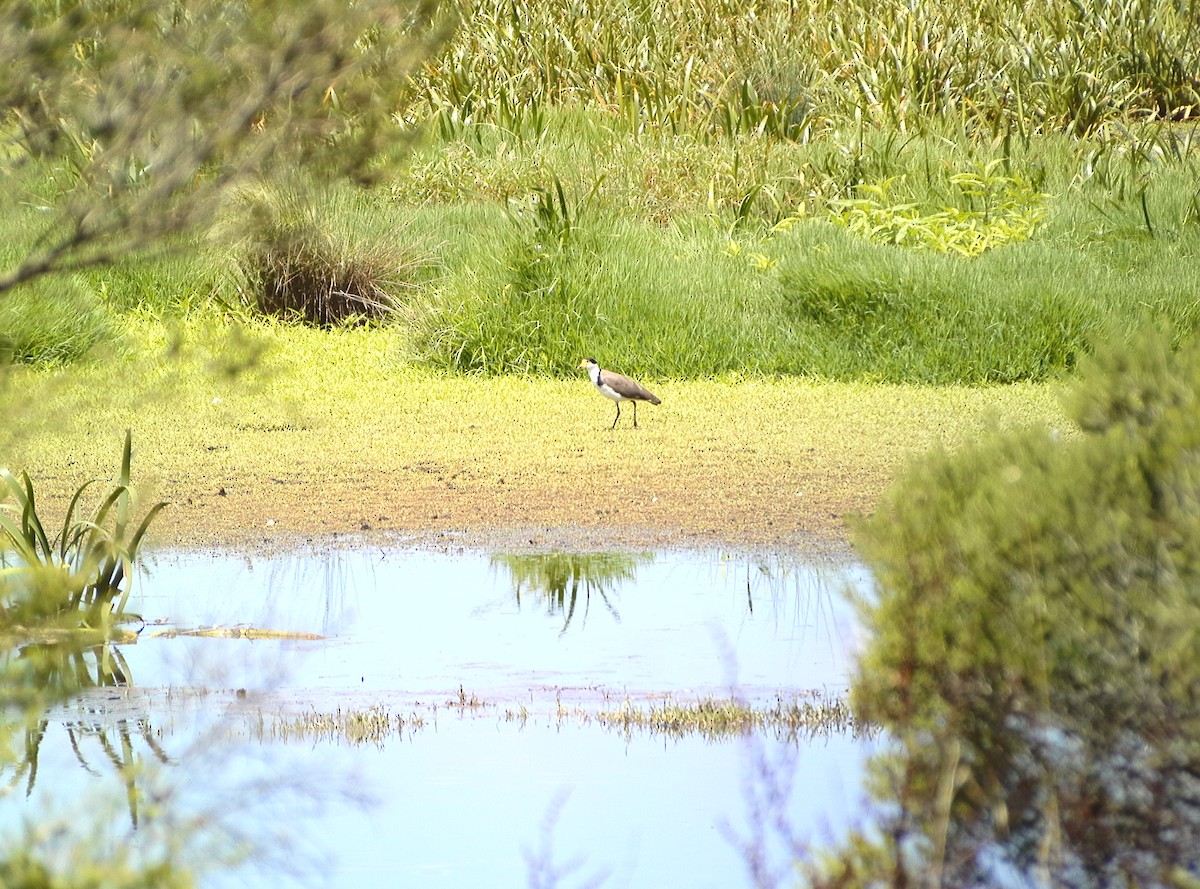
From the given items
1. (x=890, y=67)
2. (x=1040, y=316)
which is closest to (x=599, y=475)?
(x=1040, y=316)

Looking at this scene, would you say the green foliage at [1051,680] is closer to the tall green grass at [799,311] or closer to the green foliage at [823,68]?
the tall green grass at [799,311]

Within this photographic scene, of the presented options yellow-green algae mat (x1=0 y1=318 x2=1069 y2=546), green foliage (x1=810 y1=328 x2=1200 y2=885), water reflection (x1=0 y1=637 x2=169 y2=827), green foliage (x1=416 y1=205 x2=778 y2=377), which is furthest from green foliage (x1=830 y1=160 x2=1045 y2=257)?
green foliage (x1=810 y1=328 x2=1200 y2=885)

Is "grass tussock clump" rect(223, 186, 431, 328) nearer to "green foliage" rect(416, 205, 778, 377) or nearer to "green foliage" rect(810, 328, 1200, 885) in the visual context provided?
"green foliage" rect(416, 205, 778, 377)

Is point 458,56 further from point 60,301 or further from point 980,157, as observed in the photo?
point 60,301

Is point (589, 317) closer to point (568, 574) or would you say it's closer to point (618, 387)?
point (618, 387)

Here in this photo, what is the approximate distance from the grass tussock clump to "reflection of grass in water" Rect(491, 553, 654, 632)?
7977mm

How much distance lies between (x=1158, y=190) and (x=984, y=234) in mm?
1797

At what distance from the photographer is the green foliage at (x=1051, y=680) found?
3588mm

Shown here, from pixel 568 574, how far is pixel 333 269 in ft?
29.5

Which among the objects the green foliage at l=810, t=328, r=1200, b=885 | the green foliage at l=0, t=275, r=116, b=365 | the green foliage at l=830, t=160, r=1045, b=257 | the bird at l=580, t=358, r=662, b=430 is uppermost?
the green foliage at l=830, t=160, r=1045, b=257

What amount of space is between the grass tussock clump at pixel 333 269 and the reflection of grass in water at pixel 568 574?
798 cm

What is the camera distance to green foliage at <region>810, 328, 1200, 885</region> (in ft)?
11.8

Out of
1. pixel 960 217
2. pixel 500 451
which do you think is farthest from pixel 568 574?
pixel 960 217

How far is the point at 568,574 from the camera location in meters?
8.08
